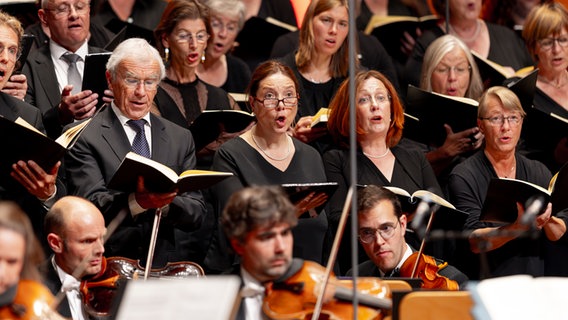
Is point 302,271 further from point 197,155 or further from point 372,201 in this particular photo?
point 197,155

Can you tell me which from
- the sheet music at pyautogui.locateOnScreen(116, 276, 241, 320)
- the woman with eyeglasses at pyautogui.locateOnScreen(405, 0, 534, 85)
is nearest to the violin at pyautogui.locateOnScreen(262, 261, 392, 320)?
the sheet music at pyautogui.locateOnScreen(116, 276, 241, 320)

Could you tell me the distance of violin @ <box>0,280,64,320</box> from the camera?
280 cm

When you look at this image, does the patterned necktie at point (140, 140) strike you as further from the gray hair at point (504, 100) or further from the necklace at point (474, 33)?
the necklace at point (474, 33)

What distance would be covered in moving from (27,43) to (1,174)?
78 centimetres

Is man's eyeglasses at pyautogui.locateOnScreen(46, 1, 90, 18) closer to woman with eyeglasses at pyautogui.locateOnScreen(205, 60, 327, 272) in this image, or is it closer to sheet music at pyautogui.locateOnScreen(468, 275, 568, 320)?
woman with eyeglasses at pyautogui.locateOnScreen(205, 60, 327, 272)

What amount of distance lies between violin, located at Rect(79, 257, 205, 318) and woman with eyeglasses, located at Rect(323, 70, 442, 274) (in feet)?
2.73

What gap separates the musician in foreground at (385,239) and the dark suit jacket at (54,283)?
1.04 metres

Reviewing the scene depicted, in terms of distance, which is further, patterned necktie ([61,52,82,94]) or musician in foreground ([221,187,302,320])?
patterned necktie ([61,52,82,94])

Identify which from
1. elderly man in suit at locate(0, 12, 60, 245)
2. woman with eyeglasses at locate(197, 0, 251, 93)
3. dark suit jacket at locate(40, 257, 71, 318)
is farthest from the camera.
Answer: woman with eyeglasses at locate(197, 0, 251, 93)

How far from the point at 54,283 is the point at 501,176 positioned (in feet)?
6.30

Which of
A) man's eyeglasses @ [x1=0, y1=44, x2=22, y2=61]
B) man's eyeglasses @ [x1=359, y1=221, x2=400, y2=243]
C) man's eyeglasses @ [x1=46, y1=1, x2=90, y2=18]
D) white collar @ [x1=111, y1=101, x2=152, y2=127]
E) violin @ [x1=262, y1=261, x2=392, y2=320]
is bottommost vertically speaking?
man's eyeglasses @ [x1=359, y1=221, x2=400, y2=243]

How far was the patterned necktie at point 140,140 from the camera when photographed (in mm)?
4117

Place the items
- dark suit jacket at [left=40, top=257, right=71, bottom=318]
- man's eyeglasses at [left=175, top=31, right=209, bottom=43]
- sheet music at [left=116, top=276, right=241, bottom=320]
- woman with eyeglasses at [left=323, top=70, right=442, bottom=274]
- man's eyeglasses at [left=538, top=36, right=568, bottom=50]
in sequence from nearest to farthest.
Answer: sheet music at [left=116, top=276, right=241, bottom=320] < dark suit jacket at [left=40, top=257, right=71, bottom=318] < woman with eyeglasses at [left=323, top=70, right=442, bottom=274] < man's eyeglasses at [left=175, top=31, right=209, bottom=43] < man's eyeglasses at [left=538, top=36, right=568, bottom=50]

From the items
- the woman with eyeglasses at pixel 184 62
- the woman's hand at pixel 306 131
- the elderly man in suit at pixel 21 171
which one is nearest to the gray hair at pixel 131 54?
the elderly man in suit at pixel 21 171
